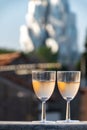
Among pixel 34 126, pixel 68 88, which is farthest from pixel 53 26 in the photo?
A: pixel 34 126

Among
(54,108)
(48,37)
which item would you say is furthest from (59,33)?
(54,108)

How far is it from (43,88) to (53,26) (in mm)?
77279

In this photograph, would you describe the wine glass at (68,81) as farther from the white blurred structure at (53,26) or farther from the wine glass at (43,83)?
the white blurred structure at (53,26)

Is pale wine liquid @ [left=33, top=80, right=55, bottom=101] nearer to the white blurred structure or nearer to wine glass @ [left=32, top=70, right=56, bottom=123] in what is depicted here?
wine glass @ [left=32, top=70, right=56, bottom=123]

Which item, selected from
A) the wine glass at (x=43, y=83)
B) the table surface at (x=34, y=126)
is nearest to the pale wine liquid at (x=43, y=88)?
the wine glass at (x=43, y=83)

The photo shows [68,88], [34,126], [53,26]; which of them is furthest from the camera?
[53,26]

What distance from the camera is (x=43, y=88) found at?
1.64 m

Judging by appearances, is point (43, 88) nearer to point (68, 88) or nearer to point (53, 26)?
point (68, 88)

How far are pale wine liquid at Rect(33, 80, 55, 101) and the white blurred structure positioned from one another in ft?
227

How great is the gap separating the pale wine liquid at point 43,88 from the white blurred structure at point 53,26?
6908 cm

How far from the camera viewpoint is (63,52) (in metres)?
74.0

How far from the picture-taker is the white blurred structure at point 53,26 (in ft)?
244

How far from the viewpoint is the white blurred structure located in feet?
244

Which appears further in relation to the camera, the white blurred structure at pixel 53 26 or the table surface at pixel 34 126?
the white blurred structure at pixel 53 26
